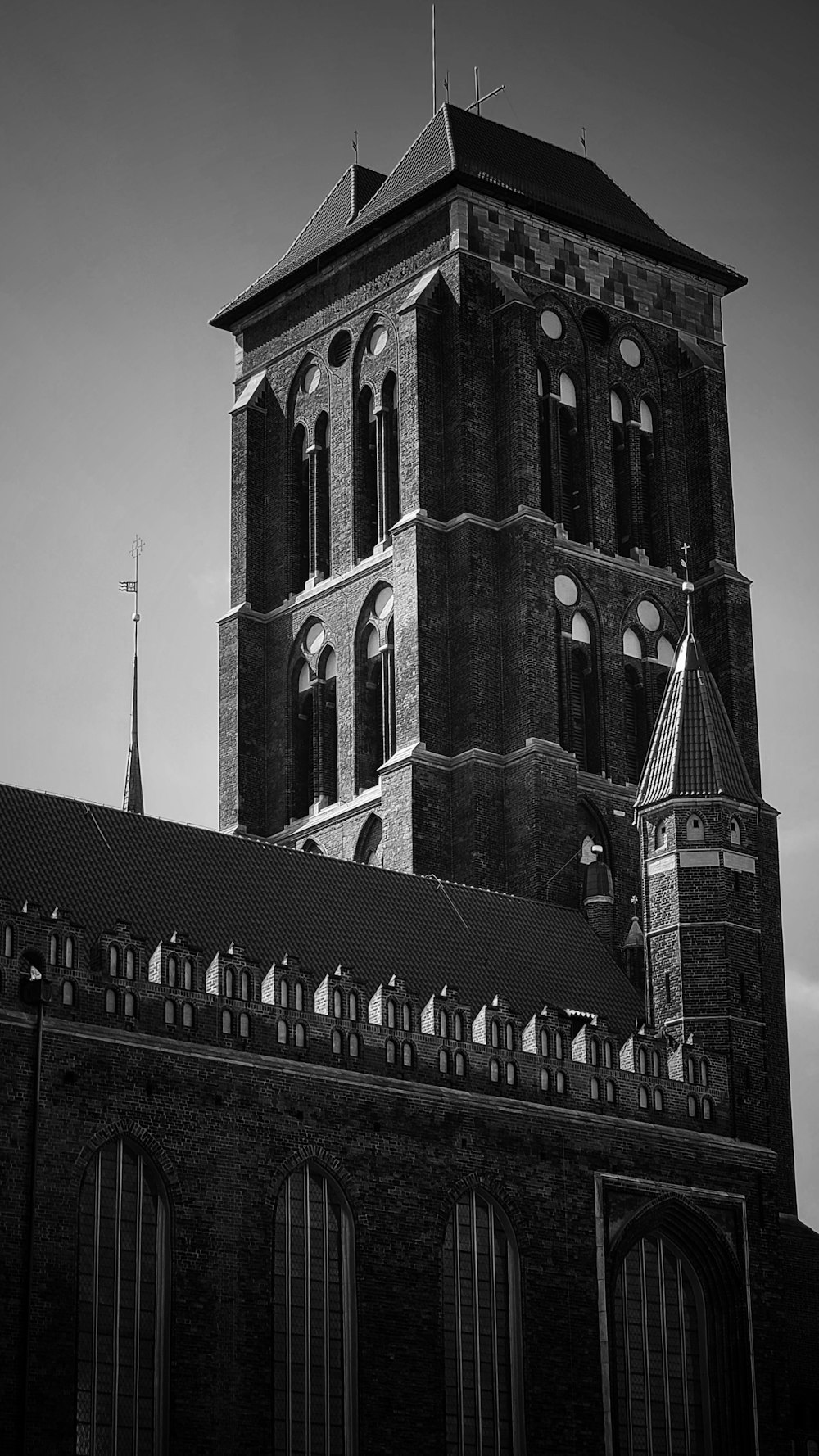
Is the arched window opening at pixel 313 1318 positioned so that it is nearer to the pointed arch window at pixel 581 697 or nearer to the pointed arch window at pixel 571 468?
the pointed arch window at pixel 581 697

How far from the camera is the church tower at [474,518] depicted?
232 ft

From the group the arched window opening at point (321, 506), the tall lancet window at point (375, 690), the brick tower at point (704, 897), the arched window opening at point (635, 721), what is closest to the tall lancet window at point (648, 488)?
the arched window opening at point (635, 721)

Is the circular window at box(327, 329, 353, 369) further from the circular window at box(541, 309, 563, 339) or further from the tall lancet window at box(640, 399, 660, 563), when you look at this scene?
the tall lancet window at box(640, 399, 660, 563)

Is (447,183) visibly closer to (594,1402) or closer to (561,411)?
(561,411)

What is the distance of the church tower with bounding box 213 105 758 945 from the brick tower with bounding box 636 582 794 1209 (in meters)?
4.90

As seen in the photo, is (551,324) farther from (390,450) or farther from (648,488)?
(390,450)

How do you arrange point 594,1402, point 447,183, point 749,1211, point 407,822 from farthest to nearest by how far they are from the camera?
point 447,183
point 407,822
point 749,1211
point 594,1402

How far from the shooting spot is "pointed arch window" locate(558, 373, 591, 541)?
74.9 metres

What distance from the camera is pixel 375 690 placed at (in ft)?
242

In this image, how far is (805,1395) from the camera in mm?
61188

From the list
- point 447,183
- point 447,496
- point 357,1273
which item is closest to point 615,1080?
point 357,1273

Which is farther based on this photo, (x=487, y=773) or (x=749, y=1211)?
(x=487, y=773)

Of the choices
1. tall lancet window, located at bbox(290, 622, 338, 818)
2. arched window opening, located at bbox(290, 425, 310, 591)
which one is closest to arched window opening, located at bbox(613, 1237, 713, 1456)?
tall lancet window, located at bbox(290, 622, 338, 818)

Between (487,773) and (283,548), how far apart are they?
10.9 meters
